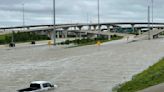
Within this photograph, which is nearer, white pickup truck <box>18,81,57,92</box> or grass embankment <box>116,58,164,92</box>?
grass embankment <box>116,58,164,92</box>

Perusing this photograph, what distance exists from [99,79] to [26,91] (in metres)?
7.73

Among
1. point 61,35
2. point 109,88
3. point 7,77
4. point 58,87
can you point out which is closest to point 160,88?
point 109,88

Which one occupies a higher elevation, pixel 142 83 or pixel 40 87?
pixel 142 83

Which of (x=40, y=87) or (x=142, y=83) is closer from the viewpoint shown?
(x=142, y=83)

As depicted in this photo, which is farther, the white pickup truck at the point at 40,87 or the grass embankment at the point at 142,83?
the white pickup truck at the point at 40,87

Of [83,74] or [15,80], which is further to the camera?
[83,74]

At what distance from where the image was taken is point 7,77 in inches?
1319

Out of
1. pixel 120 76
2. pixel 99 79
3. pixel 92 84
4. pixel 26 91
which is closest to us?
pixel 26 91

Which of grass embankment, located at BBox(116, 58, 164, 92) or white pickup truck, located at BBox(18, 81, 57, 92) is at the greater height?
grass embankment, located at BBox(116, 58, 164, 92)

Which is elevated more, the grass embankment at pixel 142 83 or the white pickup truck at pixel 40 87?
the grass embankment at pixel 142 83

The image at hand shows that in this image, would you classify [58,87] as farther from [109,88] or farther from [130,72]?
[130,72]

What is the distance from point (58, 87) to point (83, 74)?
7.39 m

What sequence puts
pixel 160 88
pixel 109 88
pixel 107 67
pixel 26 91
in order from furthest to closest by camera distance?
1. pixel 107 67
2. pixel 109 88
3. pixel 26 91
4. pixel 160 88

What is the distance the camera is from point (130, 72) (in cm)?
3594
